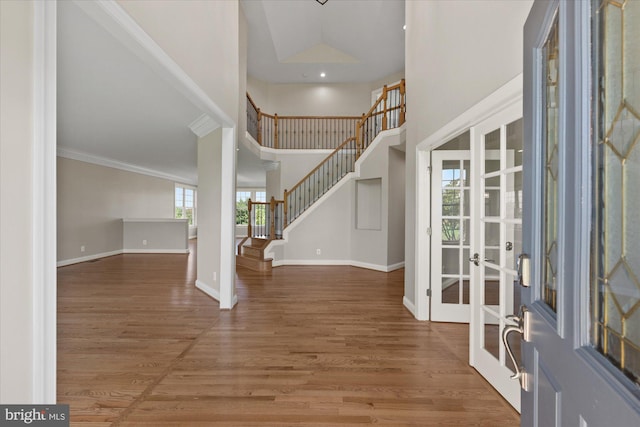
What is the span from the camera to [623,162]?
657 millimetres

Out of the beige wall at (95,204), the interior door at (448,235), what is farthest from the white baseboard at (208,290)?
the beige wall at (95,204)

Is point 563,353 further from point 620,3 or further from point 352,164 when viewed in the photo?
point 352,164

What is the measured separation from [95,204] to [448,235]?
858 centimetres

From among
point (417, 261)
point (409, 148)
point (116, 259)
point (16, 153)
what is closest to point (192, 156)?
point (116, 259)

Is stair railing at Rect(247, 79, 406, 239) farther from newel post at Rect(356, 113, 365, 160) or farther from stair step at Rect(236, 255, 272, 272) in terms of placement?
stair step at Rect(236, 255, 272, 272)

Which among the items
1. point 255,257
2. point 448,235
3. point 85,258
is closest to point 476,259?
point 448,235

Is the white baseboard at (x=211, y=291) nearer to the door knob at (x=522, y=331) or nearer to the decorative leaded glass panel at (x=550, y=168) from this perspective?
the door knob at (x=522, y=331)

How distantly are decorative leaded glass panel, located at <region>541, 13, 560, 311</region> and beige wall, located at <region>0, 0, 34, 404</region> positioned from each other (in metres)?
1.92

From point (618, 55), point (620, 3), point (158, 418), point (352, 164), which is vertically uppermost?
point (352, 164)

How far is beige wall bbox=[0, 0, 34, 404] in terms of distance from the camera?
119cm

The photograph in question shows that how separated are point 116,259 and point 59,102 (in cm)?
530

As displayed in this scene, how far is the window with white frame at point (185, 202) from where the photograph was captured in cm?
1252

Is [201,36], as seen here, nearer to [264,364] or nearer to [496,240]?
[264,364]

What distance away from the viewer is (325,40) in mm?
8766
